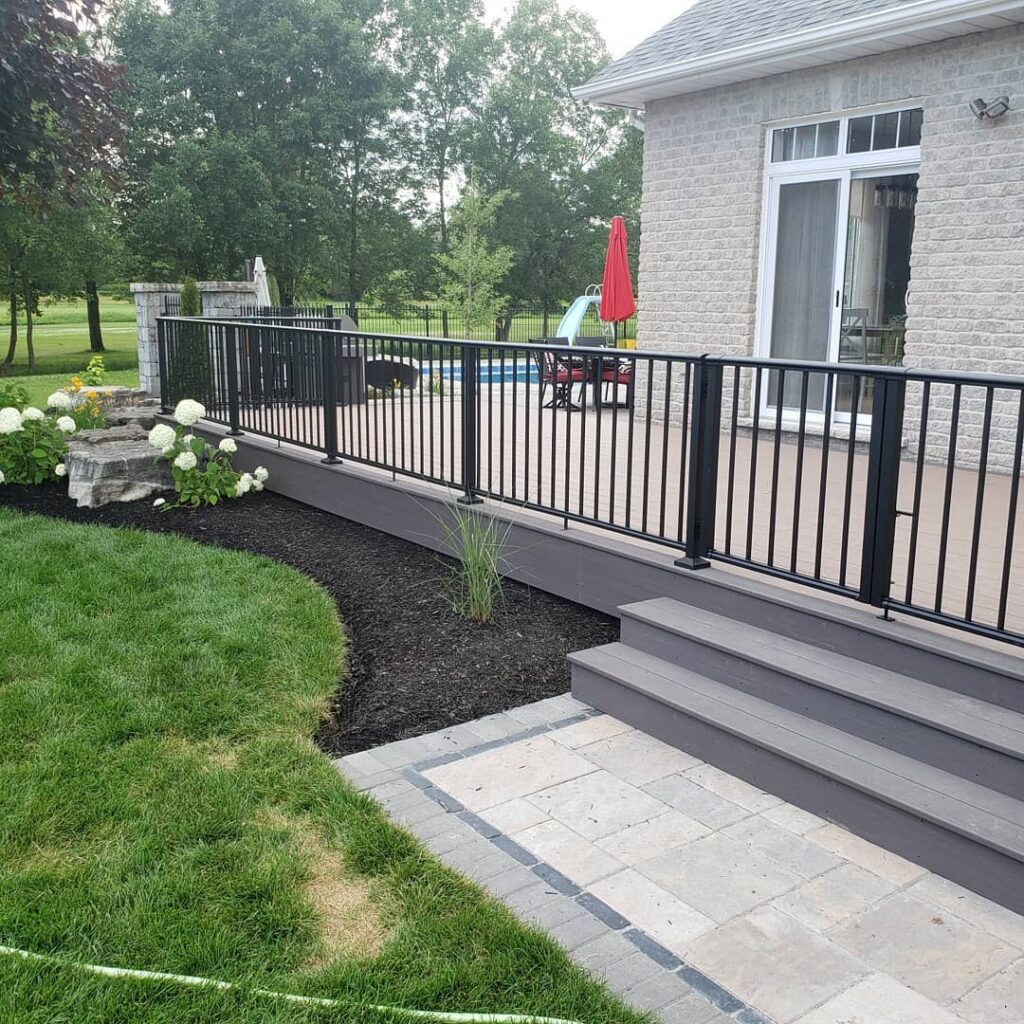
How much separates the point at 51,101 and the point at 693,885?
8344mm

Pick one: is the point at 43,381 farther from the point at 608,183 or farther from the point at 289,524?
the point at 608,183

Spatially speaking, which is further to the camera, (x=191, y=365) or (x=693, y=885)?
(x=191, y=365)

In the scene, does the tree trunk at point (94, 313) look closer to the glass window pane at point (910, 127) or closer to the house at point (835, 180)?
the house at point (835, 180)

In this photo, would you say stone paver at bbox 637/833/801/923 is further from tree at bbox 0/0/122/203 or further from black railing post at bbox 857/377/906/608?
tree at bbox 0/0/122/203

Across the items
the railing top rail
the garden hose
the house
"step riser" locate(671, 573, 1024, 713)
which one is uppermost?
the house

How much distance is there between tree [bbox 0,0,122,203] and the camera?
7988 millimetres

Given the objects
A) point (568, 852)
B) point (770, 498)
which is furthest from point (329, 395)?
point (568, 852)

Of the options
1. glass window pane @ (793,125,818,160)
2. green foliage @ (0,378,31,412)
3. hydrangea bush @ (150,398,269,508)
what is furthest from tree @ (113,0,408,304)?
glass window pane @ (793,125,818,160)

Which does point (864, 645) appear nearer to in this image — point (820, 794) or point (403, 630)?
point (820, 794)

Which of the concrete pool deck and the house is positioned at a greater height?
the house

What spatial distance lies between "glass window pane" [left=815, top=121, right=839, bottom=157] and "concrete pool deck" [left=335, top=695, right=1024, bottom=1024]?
536cm

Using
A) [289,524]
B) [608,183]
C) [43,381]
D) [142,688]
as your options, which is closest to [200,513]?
[289,524]

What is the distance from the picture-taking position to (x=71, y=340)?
3788cm

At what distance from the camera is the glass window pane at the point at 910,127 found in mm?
6865
